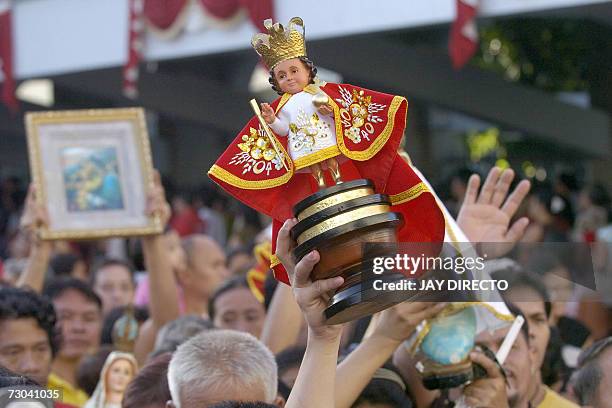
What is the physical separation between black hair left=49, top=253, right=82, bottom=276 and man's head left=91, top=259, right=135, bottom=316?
739 mm

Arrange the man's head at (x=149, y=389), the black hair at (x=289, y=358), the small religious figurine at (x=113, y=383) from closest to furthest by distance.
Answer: the man's head at (x=149, y=389) < the black hair at (x=289, y=358) < the small religious figurine at (x=113, y=383)

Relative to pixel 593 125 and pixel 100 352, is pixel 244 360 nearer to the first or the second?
pixel 100 352

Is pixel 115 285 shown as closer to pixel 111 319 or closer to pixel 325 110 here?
pixel 111 319

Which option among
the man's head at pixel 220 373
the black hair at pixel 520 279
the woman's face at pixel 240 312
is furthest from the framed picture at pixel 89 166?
the black hair at pixel 520 279

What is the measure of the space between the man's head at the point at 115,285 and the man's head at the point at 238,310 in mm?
1423

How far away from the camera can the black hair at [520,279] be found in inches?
136

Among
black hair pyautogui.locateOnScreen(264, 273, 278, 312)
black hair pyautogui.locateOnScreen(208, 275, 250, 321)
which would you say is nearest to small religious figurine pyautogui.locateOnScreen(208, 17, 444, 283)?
black hair pyautogui.locateOnScreen(264, 273, 278, 312)

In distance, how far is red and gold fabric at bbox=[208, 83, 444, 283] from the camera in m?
2.87

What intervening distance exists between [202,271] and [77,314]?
2.93ft

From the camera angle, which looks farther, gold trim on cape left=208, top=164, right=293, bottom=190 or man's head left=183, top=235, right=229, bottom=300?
man's head left=183, top=235, right=229, bottom=300

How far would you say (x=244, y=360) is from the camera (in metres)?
3.29

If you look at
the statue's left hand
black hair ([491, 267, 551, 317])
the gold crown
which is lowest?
black hair ([491, 267, 551, 317])

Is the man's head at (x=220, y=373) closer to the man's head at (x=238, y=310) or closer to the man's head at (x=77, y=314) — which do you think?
the man's head at (x=238, y=310)

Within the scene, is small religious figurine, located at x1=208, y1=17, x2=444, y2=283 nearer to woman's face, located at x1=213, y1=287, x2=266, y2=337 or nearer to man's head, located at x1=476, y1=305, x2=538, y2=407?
man's head, located at x1=476, y1=305, x2=538, y2=407
